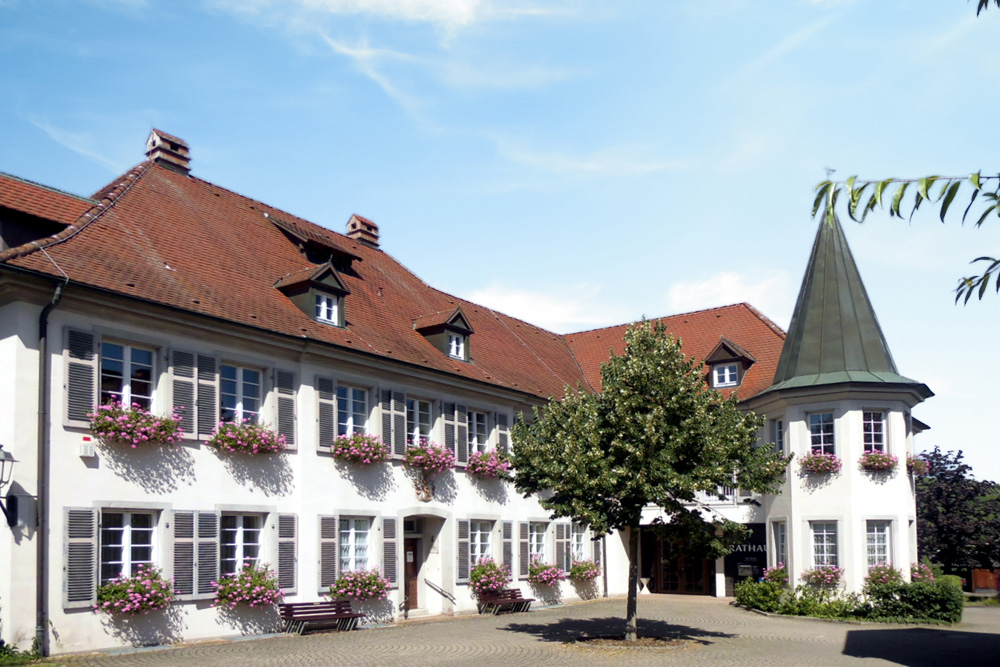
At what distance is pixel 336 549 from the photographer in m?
20.2

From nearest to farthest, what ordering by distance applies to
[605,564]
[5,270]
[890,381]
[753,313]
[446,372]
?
[5,270], [446,372], [890,381], [605,564], [753,313]

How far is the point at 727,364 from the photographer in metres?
30.2

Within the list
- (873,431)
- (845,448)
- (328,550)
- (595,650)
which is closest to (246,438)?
(328,550)

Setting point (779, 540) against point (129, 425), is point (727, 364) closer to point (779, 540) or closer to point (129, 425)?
point (779, 540)

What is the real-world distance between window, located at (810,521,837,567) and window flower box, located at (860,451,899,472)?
1570mm

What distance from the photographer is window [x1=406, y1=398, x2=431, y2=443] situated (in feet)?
74.7

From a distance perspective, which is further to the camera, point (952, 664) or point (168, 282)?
point (168, 282)

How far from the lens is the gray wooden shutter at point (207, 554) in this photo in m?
17.4

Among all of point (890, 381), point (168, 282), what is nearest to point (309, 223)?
point (168, 282)

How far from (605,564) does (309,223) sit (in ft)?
40.6

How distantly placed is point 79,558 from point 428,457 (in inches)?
331

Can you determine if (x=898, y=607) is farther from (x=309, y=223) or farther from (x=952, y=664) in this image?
(x=309, y=223)

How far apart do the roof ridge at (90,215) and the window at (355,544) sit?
24.1ft

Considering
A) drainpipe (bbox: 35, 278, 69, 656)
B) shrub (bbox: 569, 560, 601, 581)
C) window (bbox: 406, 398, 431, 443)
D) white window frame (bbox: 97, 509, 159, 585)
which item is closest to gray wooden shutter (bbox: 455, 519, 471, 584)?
window (bbox: 406, 398, 431, 443)
